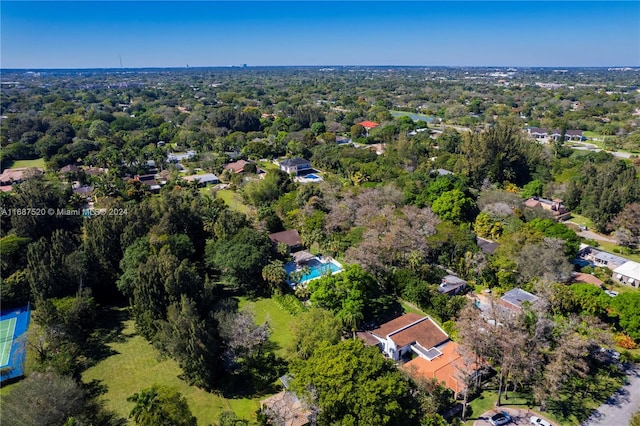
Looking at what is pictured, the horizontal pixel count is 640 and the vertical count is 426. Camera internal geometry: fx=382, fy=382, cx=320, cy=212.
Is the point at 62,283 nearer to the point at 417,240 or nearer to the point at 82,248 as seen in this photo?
the point at 82,248

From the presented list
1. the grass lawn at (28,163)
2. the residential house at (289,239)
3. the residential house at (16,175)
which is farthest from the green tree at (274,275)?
the grass lawn at (28,163)

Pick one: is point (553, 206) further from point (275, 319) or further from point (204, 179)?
point (204, 179)

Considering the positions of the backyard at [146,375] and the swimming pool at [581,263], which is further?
the swimming pool at [581,263]

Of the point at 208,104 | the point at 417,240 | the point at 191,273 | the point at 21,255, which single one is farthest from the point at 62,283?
the point at 208,104

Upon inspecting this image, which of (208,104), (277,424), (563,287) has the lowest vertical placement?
(277,424)

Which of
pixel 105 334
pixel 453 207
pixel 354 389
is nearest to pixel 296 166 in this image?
pixel 453 207

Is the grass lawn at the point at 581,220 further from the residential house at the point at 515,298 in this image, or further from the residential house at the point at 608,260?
the residential house at the point at 515,298
